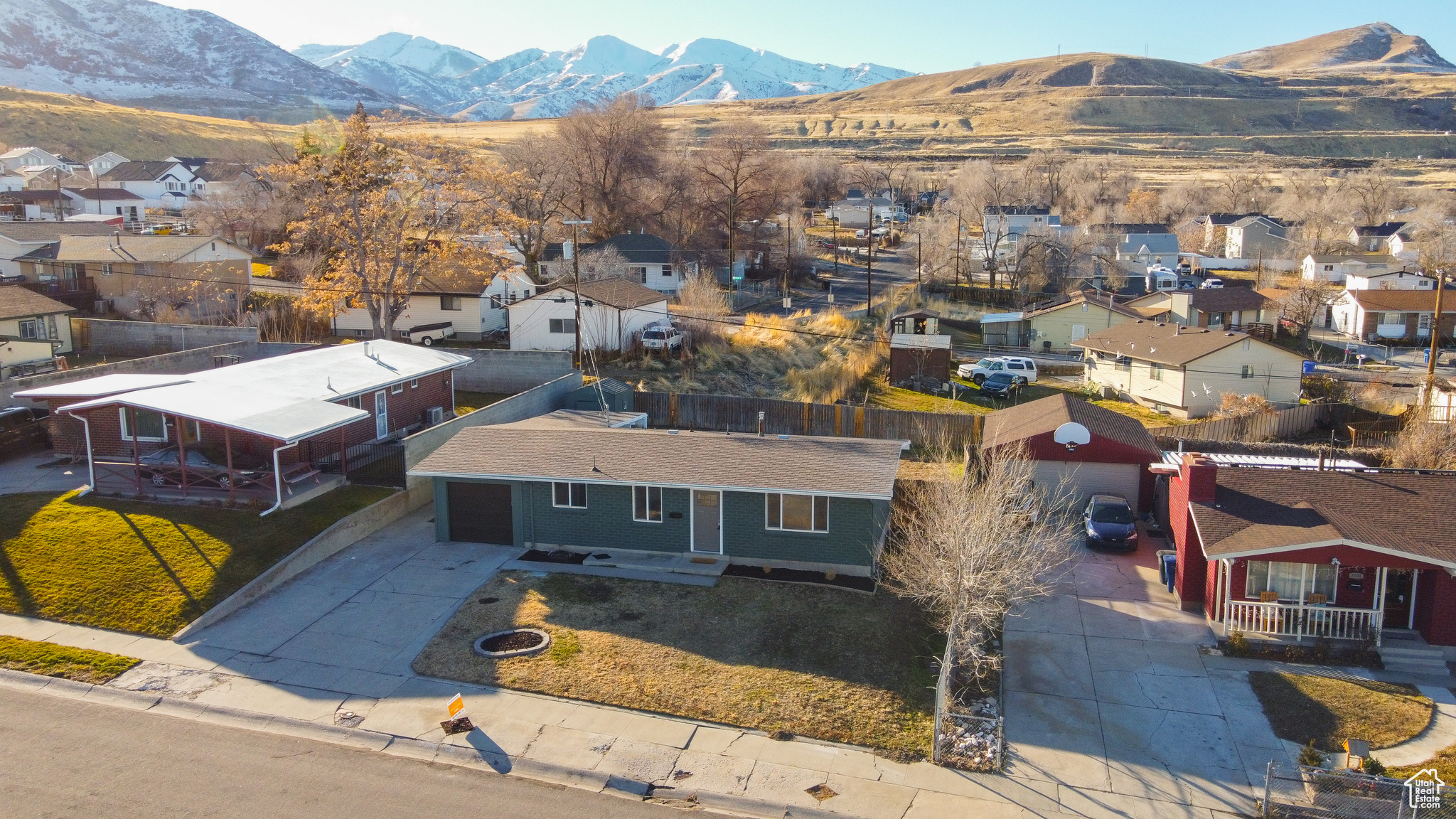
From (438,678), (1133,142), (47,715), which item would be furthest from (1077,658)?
(1133,142)

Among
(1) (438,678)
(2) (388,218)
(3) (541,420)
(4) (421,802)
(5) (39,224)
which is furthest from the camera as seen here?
(5) (39,224)

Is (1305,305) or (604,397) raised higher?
(1305,305)

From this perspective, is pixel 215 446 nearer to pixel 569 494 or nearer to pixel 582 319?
pixel 569 494

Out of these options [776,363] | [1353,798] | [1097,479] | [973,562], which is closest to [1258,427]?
[1097,479]

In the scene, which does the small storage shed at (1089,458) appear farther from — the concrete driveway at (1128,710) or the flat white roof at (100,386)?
the flat white roof at (100,386)

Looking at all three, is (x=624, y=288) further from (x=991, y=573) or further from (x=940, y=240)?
(x=940, y=240)

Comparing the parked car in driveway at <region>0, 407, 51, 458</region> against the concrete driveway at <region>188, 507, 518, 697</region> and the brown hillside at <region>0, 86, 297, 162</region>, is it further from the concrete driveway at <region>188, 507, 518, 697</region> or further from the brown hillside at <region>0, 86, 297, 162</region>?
the brown hillside at <region>0, 86, 297, 162</region>

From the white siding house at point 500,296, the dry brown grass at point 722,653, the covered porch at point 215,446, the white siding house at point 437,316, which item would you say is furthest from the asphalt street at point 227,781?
the white siding house at point 500,296
